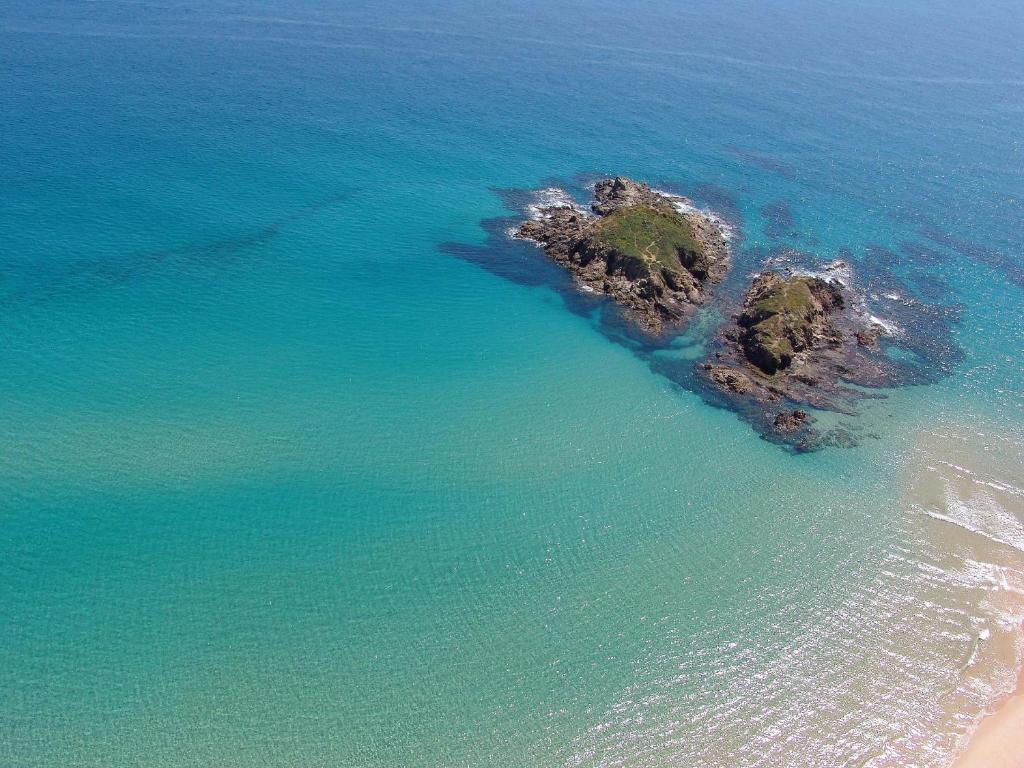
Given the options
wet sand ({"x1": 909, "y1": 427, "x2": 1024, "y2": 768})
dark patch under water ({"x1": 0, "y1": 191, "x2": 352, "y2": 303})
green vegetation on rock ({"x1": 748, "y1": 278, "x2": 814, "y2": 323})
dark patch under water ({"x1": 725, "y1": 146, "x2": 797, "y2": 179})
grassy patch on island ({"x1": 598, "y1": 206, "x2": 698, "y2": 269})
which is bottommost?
wet sand ({"x1": 909, "y1": 427, "x2": 1024, "y2": 768})

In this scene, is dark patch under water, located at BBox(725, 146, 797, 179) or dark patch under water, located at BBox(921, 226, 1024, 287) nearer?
dark patch under water, located at BBox(921, 226, 1024, 287)

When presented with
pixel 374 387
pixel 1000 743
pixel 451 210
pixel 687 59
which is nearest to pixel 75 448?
pixel 374 387

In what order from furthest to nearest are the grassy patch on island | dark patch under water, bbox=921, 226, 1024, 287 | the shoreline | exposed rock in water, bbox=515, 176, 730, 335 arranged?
1. dark patch under water, bbox=921, 226, 1024, 287
2. the grassy patch on island
3. exposed rock in water, bbox=515, 176, 730, 335
4. the shoreline

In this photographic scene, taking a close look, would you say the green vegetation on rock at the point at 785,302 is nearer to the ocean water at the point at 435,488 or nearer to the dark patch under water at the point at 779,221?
the ocean water at the point at 435,488

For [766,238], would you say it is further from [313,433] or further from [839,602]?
[313,433]

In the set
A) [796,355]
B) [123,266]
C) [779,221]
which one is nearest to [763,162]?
[779,221]

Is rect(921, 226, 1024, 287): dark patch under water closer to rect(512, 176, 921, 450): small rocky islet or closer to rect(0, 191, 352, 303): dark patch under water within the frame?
rect(512, 176, 921, 450): small rocky islet

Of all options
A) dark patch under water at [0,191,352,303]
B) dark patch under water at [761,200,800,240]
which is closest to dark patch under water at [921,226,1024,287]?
dark patch under water at [761,200,800,240]

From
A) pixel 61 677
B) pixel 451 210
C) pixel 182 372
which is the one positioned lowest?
pixel 61 677
